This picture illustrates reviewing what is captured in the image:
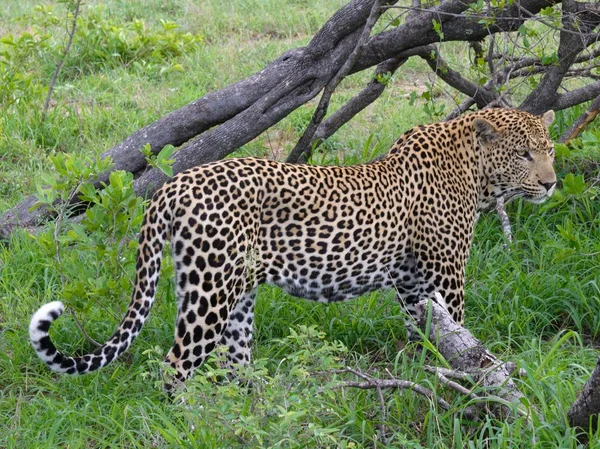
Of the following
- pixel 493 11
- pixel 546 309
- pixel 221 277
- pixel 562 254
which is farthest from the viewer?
pixel 493 11

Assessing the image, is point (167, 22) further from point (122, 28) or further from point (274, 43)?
point (274, 43)

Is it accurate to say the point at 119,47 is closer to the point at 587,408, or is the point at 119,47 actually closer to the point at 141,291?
the point at 141,291

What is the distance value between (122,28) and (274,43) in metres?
1.74

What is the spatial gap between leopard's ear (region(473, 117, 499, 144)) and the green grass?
0.57 m

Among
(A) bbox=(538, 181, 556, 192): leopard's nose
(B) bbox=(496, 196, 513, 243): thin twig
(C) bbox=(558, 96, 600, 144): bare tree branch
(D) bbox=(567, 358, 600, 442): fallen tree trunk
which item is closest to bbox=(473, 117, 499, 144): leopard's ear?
(A) bbox=(538, 181, 556, 192): leopard's nose

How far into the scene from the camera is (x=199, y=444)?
4535 millimetres

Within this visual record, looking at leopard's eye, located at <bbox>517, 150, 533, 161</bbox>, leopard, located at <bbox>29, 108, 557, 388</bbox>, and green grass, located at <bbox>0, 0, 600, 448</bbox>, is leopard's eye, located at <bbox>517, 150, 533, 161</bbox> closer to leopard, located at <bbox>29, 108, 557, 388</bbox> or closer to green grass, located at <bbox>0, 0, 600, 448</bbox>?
leopard, located at <bbox>29, 108, 557, 388</bbox>

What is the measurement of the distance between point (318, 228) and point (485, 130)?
1.36m

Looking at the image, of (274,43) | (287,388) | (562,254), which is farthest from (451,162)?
(274,43)

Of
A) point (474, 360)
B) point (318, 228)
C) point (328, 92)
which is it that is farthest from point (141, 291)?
point (328, 92)

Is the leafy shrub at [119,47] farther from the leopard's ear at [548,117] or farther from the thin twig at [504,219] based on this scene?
the leopard's ear at [548,117]

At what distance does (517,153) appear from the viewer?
6.12 meters

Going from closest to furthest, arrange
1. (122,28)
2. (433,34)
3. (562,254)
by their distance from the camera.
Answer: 1. (562,254)
2. (433,34)
3. (122,28)

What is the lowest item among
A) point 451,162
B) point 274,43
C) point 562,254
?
point 274,43
